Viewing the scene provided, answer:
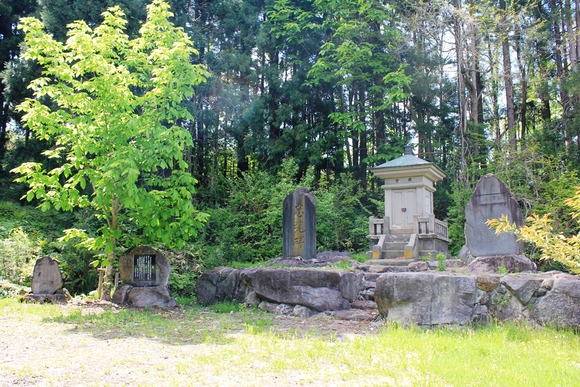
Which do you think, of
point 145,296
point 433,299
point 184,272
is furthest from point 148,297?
point 433,299

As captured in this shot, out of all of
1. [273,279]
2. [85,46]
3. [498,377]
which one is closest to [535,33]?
[273,279]

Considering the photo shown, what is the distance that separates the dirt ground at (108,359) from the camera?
14.8 feet

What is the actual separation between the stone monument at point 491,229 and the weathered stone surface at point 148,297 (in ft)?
20.5

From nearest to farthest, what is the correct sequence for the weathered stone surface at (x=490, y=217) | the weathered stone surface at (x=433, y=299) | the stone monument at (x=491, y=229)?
the weathered stone surface at (x=433, y=299) → the stone monument at (x=491, y=229) → the weathered stone surface at (x=490, y=217)

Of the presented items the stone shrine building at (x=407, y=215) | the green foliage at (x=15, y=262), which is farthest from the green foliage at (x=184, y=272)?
the stone shrine building at (x=407, y=215)

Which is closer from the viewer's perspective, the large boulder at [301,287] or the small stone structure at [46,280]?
the large boulder at [301,287]

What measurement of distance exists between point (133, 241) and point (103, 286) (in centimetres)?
119

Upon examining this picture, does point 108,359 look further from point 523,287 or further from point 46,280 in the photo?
point 46,280

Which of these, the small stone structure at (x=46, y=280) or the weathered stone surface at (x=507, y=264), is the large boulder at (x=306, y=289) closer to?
the weathered stone surface at (x=507, y=264)

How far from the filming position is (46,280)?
10.7 m

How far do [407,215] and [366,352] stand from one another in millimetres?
11684

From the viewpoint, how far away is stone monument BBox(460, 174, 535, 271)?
9.98 meters

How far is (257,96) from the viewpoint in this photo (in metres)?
22.6

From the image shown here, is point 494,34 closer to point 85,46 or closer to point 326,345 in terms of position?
point 85,46
